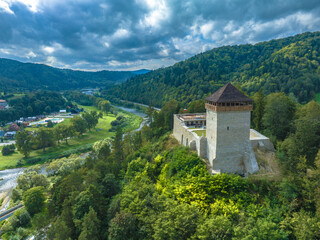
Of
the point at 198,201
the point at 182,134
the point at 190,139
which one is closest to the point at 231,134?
the point at 190,139

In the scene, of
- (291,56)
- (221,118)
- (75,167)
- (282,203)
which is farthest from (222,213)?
(291,56)

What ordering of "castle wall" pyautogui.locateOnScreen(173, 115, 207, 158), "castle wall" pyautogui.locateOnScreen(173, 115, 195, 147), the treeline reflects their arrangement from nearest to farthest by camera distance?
1. "castle wall" pyautogui.locateOnScreen(173, 115, 207, 158)
2. "castle wall" pyautogui.locateOnScreen(173, 115, 195, 147)
3. the treeline

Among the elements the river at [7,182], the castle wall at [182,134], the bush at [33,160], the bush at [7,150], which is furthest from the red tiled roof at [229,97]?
the bush at [7,150]

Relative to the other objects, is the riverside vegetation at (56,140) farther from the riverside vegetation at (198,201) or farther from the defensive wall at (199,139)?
the defensive wall at (199,139)

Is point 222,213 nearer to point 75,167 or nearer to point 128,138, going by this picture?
point 128,138

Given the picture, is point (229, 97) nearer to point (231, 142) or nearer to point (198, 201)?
point (231, 142)

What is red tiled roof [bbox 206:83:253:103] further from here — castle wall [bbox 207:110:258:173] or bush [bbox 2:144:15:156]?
bush [bbox 2:144:15:156]

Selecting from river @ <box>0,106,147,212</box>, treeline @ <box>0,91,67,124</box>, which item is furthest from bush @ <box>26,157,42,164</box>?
treeline @ <box>0,91,67,124</box>
